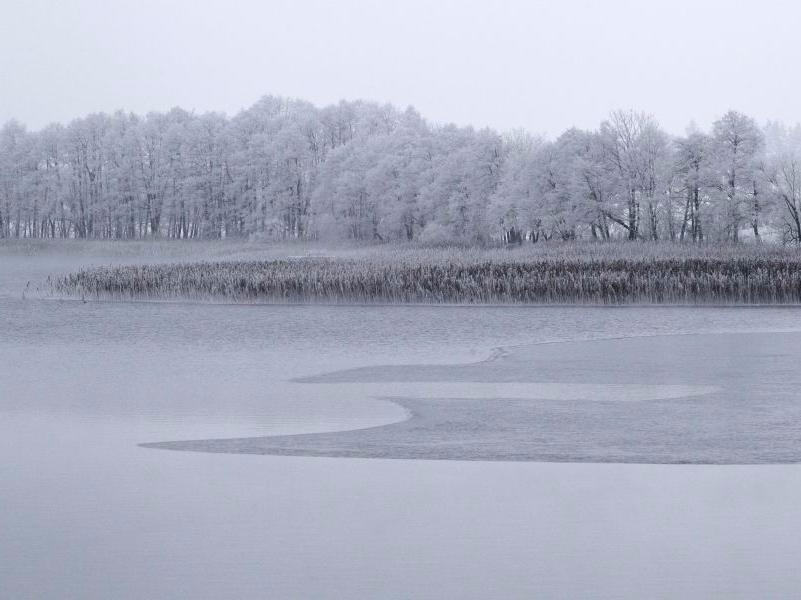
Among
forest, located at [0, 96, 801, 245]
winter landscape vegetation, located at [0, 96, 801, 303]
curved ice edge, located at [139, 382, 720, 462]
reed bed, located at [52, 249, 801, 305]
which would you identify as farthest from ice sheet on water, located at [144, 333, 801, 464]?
forest, located at [0, 96, 801, 245]

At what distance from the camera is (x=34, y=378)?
13.4 metres

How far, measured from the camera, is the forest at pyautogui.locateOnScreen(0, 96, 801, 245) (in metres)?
54.0

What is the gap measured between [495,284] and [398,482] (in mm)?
21861

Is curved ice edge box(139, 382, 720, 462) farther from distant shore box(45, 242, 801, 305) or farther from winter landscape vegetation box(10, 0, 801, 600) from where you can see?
distant shore box(45, 242, 801, 305)

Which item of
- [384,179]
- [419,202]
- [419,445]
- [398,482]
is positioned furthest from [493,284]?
[384,179]

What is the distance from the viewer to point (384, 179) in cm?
7400

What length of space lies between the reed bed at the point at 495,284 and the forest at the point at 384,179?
70.2ft

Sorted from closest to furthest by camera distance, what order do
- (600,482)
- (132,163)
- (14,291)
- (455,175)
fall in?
(600,482), (14,291), (455,175), (132,163)

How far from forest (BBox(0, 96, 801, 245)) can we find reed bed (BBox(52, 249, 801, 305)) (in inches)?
842

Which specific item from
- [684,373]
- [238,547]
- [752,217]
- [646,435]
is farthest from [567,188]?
[238,547]

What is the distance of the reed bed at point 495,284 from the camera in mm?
27308

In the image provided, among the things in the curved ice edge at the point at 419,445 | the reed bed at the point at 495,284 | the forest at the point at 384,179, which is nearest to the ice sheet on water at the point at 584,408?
the curved ice edge at the point at 419,445

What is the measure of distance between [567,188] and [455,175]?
44.3 feet

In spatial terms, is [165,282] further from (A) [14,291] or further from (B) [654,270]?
(B) [654,270]
